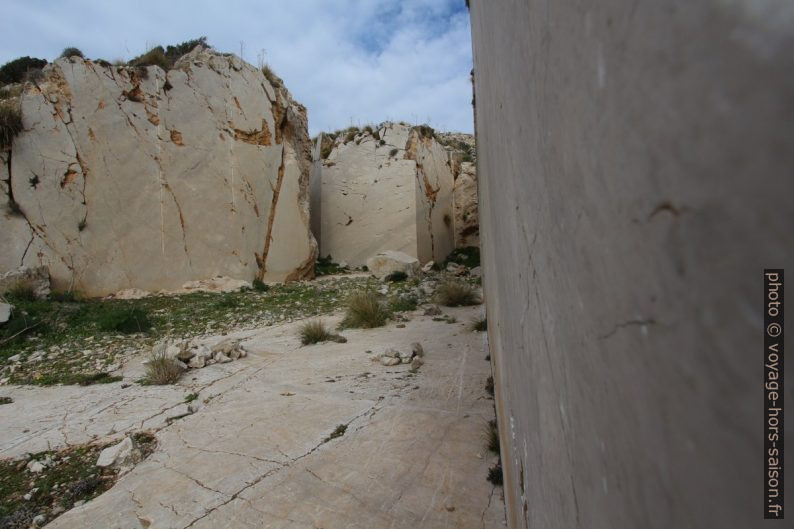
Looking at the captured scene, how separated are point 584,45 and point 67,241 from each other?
31.2ft

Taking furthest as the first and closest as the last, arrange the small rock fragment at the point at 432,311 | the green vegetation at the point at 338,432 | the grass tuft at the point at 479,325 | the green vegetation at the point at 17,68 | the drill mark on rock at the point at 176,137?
1. the green vegetation at the point at 17,68
2. the drill mark on rock at the point at 176,137
3. the small rock fragment at the point at 432,311
4. the grass tuft at the point at 479,325
5. the green vegetation at the point at 338,432

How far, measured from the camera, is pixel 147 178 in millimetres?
8461

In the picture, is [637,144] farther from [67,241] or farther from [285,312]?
[67,241]

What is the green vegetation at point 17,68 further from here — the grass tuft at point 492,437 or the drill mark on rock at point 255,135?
the grass tuft at point 492,437

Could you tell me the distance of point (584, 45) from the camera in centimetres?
29

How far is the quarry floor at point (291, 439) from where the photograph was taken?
1.99 metres

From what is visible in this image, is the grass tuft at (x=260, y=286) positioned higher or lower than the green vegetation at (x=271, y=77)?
lower

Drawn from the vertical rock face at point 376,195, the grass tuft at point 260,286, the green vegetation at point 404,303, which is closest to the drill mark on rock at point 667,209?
the green vegetation at point 404,303

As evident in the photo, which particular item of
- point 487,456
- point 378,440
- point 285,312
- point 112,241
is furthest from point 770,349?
point 112,241

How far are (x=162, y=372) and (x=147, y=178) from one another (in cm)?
594

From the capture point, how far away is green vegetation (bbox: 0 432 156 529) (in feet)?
7.15

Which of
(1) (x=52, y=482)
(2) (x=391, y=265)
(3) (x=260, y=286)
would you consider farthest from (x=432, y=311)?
(1) (x=52, y=482)

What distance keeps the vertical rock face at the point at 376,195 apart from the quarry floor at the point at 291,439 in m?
8.99

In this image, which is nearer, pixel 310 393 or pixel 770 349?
pixel 770 349
